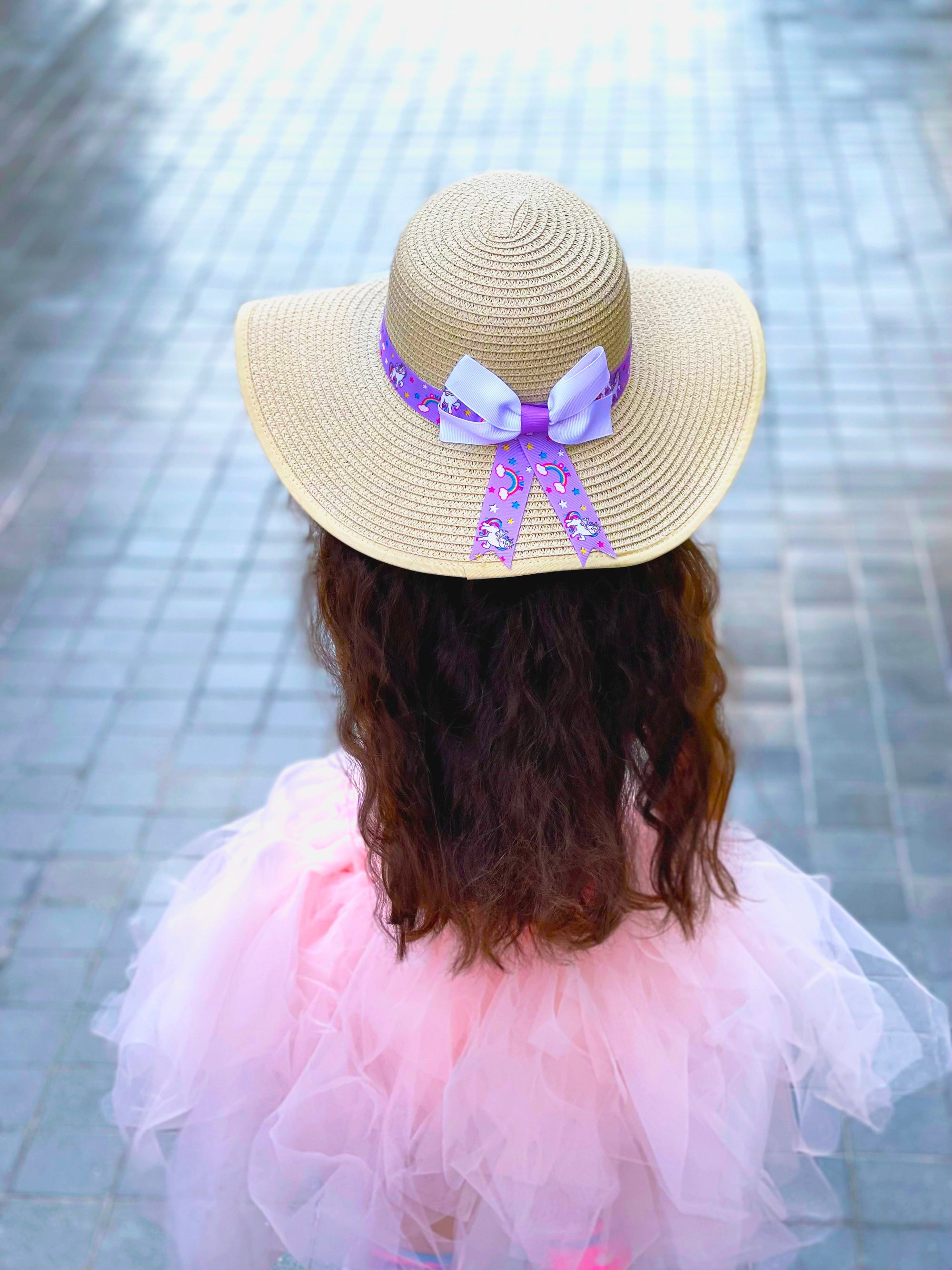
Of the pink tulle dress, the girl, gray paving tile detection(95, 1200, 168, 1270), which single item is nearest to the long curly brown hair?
the girl

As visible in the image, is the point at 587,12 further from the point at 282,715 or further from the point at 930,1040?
the point at 930,1040

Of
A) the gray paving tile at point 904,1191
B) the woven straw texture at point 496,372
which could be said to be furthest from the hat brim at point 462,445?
the gray paving tile at point 904,1191

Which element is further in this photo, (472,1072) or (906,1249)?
(906,1249)

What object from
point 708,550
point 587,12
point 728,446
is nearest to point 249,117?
point 587,12

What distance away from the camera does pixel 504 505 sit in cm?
117

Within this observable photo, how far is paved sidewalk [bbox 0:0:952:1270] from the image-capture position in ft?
8.21

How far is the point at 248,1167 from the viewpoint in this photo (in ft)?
5.01

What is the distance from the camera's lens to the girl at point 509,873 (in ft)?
3.83

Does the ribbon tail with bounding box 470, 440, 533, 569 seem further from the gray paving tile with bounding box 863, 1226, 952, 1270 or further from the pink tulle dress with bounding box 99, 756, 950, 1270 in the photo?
the gray paving tile with bounding box 863, 1226, 952, 1270

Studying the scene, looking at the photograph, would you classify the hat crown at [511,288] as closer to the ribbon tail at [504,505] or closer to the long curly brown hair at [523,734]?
the ribbon tail at [504,505]

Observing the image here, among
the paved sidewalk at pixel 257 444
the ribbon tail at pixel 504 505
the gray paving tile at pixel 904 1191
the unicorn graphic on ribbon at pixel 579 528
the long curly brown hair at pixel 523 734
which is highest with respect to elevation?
the ribbon tail at pixel 504 505

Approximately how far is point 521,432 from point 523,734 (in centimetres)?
30

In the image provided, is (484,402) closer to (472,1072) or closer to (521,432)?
(521,432)

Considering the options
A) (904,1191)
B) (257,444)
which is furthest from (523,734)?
(257,444)
